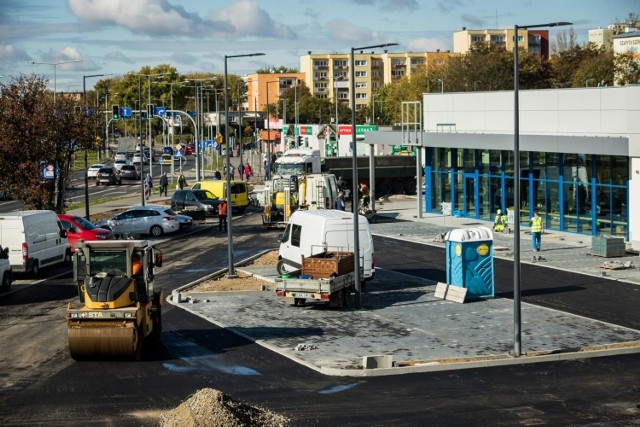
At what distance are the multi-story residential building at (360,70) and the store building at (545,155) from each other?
123634 millimetres

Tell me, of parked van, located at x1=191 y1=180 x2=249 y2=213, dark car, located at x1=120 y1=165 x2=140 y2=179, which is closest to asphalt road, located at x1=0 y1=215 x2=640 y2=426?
parked van, located at x1=191 y1=180 x2=249 y2=213

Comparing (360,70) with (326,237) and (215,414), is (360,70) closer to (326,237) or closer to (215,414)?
(326,237)

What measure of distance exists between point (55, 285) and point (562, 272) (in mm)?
17489

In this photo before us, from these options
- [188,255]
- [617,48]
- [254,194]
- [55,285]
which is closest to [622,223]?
[188,255]

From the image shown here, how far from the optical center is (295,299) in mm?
31062

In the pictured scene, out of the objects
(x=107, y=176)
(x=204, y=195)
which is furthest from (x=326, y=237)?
(x=107, y=176)

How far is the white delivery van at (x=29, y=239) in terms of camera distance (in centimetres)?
3678

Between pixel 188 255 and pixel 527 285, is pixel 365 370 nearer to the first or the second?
pixel 527 285

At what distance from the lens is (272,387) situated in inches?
835

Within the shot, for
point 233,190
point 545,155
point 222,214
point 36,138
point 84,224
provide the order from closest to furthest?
point 84,224 → point 36,138 → point 545,155 → point 222,214 → point 233,190

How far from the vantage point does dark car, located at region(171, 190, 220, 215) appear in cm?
5872

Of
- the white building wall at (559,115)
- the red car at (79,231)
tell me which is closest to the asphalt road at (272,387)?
the red car at (79,231)

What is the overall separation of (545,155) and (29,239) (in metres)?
24.8

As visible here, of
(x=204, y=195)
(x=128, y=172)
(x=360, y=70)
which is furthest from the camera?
(x=360, y=70)
